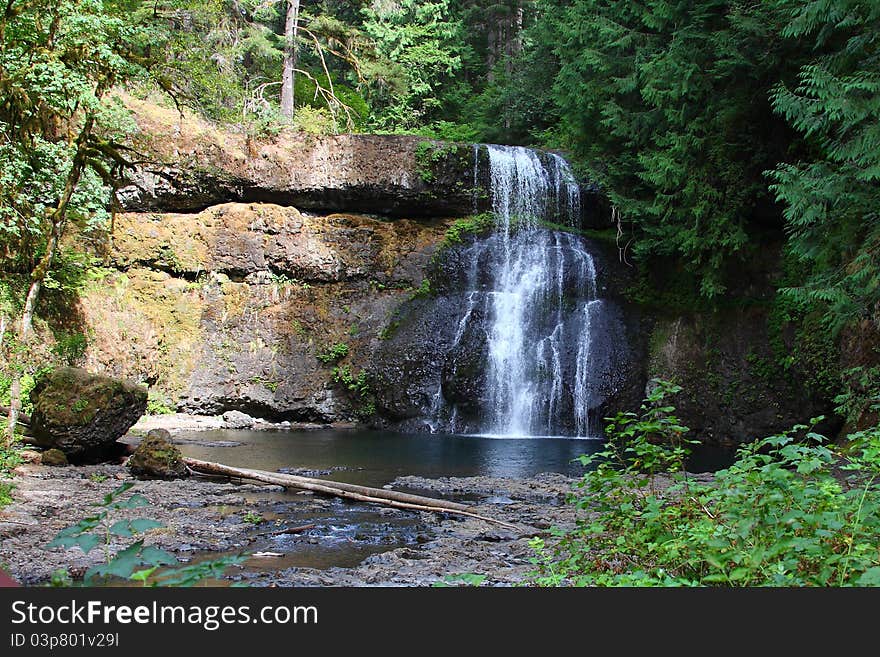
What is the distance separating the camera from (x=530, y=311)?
736 inches

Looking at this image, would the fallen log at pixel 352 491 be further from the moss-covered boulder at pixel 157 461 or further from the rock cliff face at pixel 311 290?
the rock cliff face at pixel 311 290

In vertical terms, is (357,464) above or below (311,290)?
below

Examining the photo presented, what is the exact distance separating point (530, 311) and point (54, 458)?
1190cm

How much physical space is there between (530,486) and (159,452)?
4.74 m

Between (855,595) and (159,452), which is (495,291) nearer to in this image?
(159,452)

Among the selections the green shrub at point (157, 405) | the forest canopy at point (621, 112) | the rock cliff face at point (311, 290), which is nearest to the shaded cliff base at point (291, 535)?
the forest canopy at point (621, 112)

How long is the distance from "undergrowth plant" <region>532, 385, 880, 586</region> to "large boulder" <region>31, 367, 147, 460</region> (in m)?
7.06

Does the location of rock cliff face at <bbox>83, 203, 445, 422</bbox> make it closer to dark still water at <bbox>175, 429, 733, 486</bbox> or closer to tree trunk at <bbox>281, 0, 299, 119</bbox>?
dark still water at <bbox>175, 429, 733, 486</bbox>

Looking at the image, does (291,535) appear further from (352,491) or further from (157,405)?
(157,405)

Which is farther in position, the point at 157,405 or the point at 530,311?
the point at 530,311

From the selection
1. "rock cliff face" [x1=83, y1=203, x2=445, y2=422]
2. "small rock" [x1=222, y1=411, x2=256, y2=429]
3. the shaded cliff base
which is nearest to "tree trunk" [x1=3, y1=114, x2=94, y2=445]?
the shaded cliff base

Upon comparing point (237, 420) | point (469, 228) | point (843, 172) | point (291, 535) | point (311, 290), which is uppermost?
point (469, 228)

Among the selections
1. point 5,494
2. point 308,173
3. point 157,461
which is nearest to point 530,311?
point 308,173

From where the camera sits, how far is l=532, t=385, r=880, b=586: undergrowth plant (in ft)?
11.0
